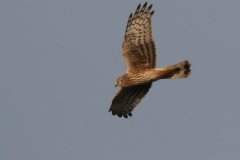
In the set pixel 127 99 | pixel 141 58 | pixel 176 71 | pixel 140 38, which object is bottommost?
pixel 127 99

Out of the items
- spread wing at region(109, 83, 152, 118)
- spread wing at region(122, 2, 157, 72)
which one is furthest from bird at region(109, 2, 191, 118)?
spread wing at region(109, 83, 152, 118)

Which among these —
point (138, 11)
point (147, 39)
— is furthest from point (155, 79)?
point (138, 11)

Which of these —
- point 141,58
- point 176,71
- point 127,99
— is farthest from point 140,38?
point 127,99

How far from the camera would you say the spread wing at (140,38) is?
1235 cm

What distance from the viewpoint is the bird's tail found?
485 inches

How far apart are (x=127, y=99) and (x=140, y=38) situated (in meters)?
2.57

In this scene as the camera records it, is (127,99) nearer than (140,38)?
No

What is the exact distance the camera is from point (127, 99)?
46.6 ft

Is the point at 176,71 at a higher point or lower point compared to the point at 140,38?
lower

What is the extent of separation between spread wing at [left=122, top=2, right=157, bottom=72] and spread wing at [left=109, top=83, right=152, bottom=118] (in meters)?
1.56

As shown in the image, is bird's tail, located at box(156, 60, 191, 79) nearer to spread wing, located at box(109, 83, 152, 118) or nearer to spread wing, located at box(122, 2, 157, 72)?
spread wing, located at box(122, 2, 157, 72)

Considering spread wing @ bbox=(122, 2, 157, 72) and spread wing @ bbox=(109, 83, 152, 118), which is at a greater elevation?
spread wing @ bbox=(122, 2, 157, 72)

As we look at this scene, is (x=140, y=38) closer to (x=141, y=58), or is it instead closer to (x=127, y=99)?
(x=141, y=58)

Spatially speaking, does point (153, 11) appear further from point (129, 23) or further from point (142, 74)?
point (142, 74)
